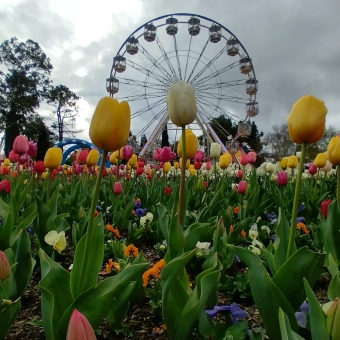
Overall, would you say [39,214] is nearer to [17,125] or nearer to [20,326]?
[20,326]

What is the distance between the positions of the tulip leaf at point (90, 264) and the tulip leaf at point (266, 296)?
15.1 inches

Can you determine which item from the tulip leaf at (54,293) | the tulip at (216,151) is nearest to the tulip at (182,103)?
the tulip leaf at (54,293)

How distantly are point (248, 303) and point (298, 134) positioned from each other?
30.1 inches

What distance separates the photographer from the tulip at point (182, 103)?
1.11 meters

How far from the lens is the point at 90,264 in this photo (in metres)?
0.98

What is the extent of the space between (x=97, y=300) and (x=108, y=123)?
0.42 metres

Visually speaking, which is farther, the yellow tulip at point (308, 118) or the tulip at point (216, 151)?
the tulip at point (216, 151)

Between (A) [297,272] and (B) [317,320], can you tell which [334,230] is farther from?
(B) [317,320]

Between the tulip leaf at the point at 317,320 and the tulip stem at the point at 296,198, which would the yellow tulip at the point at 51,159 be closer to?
the tulip stem at the point at 296,198

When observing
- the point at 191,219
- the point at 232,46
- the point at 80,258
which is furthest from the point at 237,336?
the point at 232,46

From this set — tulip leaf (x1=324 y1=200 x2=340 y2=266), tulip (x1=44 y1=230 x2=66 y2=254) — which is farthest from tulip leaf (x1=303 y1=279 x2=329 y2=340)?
tulip (x1=44 y1=230 x2=66 y2=254)

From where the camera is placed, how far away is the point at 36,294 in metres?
1.48

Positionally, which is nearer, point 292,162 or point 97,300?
point 97,300

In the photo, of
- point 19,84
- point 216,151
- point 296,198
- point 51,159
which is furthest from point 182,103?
point 19,84
